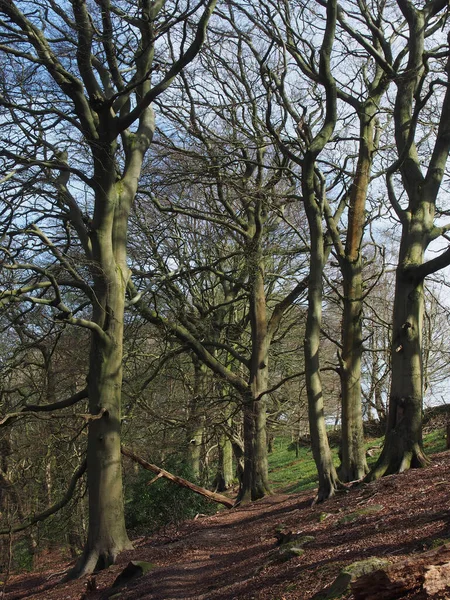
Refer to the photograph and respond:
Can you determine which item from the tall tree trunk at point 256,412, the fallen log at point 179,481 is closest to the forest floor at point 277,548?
the fallen log at point 179,481

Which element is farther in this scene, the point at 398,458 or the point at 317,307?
the point at 317,307

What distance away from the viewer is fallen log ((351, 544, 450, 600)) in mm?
3459

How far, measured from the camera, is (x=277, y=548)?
6.91 metres

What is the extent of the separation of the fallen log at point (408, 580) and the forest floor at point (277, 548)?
82cm

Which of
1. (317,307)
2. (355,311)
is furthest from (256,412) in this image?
(317,307)

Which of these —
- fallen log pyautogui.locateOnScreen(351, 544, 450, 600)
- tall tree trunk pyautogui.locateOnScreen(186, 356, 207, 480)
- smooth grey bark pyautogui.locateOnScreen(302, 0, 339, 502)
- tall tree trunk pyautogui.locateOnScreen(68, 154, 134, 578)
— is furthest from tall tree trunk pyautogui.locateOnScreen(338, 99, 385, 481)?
fallen log pyautogui.locateOnScreen(351, 544, 450, 600)

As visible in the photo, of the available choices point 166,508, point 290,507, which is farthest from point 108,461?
point 166,508

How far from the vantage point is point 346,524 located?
6797 mm

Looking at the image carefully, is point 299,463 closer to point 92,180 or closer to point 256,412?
point 256,412

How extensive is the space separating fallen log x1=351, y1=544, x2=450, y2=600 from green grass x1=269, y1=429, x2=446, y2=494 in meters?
10.7

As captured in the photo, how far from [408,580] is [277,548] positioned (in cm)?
354

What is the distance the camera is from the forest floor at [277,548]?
16.4 feet

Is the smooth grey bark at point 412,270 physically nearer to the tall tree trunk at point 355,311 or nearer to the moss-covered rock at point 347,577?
the tall tree trunk at point 355,311

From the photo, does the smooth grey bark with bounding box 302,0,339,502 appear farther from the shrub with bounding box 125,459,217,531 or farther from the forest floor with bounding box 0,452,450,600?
the shrub with bounding box 125,459,217,531
